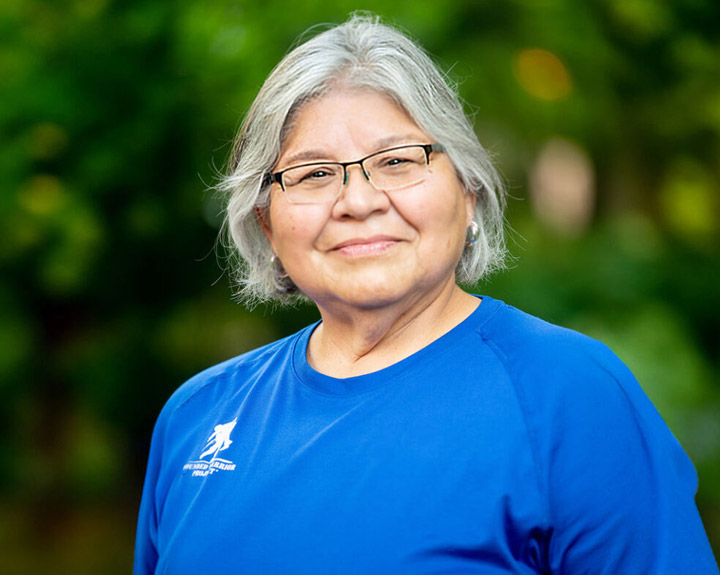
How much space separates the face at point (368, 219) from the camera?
167cm

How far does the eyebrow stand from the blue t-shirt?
15.1 inches

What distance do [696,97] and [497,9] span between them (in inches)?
58.8

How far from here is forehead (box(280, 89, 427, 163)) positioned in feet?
5.50

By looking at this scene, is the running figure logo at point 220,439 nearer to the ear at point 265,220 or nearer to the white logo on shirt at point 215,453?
the white logo on shirt at point 215,453

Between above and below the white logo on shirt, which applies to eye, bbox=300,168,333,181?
above

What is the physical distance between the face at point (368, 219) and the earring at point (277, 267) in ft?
1.03

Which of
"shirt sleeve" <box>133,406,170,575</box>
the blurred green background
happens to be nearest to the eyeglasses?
"shirt sleeve" <box>133,406,170,575</box>

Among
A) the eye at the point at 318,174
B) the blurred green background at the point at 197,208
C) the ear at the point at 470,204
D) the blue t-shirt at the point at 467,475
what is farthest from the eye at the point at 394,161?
the blurred green background at the point at 197,208

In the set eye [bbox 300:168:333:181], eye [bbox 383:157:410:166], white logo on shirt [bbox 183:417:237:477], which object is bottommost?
white logo on shirt [bbox 183:417:237:477]

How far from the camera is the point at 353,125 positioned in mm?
1685

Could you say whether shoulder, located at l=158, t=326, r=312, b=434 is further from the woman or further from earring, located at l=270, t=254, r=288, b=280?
earring, located at l=270, t=254, r=288, b=280

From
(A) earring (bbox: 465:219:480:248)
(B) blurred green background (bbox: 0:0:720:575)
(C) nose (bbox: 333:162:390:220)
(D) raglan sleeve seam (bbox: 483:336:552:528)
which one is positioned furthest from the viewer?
(B) blurred green background (bbox: 0:0:720:575)

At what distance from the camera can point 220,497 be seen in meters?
1.71

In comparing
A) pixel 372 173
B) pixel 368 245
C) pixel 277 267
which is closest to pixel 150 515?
pixel 277 267
